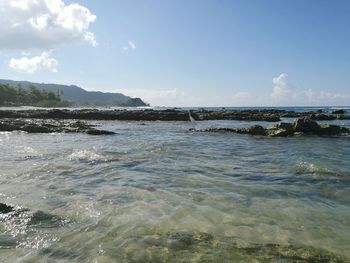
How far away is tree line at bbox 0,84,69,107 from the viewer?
154375 mm

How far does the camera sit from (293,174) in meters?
14.1

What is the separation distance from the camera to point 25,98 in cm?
16825

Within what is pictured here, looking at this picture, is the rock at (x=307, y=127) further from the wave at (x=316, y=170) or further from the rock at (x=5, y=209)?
the rock at (x=5, y=209)

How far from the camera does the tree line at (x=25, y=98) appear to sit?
154 m

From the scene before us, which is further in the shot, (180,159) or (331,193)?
(180,159)

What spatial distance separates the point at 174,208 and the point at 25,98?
17220 centimetres

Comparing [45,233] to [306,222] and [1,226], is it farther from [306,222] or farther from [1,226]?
[306,222]

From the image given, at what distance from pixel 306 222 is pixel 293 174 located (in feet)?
19.5

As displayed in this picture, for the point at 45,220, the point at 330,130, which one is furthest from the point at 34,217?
the point at 330,130

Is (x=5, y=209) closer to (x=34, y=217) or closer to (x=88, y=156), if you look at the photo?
(x=34, y=217)

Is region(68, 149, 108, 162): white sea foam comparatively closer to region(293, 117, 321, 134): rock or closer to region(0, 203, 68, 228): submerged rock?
region(0, 203, 68, 228): submerged rock

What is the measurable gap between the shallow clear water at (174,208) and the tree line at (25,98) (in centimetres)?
14519

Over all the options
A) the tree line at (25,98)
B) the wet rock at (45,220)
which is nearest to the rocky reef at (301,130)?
the wet rock at (45,220)

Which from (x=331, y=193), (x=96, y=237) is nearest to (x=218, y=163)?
(x=331, y=193)
